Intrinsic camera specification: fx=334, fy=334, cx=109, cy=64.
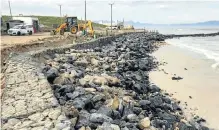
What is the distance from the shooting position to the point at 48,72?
1243 centimetres

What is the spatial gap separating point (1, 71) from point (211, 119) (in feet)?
28.3

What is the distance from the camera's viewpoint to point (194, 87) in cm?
1678

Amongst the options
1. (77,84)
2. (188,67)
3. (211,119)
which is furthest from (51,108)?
(188,67)

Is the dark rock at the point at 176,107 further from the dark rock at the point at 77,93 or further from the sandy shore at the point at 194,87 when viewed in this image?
the dark rock at the point at 77,93

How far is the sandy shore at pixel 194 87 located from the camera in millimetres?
12705

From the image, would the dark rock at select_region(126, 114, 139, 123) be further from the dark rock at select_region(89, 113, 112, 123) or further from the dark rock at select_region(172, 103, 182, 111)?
the dark rock at select_region(172, 103, 182, 111)

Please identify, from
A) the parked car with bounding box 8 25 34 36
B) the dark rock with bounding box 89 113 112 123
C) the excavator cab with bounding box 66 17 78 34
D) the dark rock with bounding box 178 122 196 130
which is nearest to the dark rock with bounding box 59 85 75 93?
the dark rock with bounding box 89 113 112 123

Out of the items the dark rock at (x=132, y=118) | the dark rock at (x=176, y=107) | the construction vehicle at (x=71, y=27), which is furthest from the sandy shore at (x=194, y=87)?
the construction vehicle at (x=71, y=27)

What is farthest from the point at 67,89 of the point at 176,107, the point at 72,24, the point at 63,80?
the point at 72,24

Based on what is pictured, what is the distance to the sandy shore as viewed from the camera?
41.7 ft

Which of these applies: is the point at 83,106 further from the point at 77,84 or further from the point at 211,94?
the point at 211,94

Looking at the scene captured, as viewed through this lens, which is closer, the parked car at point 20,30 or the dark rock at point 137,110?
the dark rock at point 137,110

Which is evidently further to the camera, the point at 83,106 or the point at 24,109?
the point at 83,106

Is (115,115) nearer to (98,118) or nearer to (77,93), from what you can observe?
(98,118)
